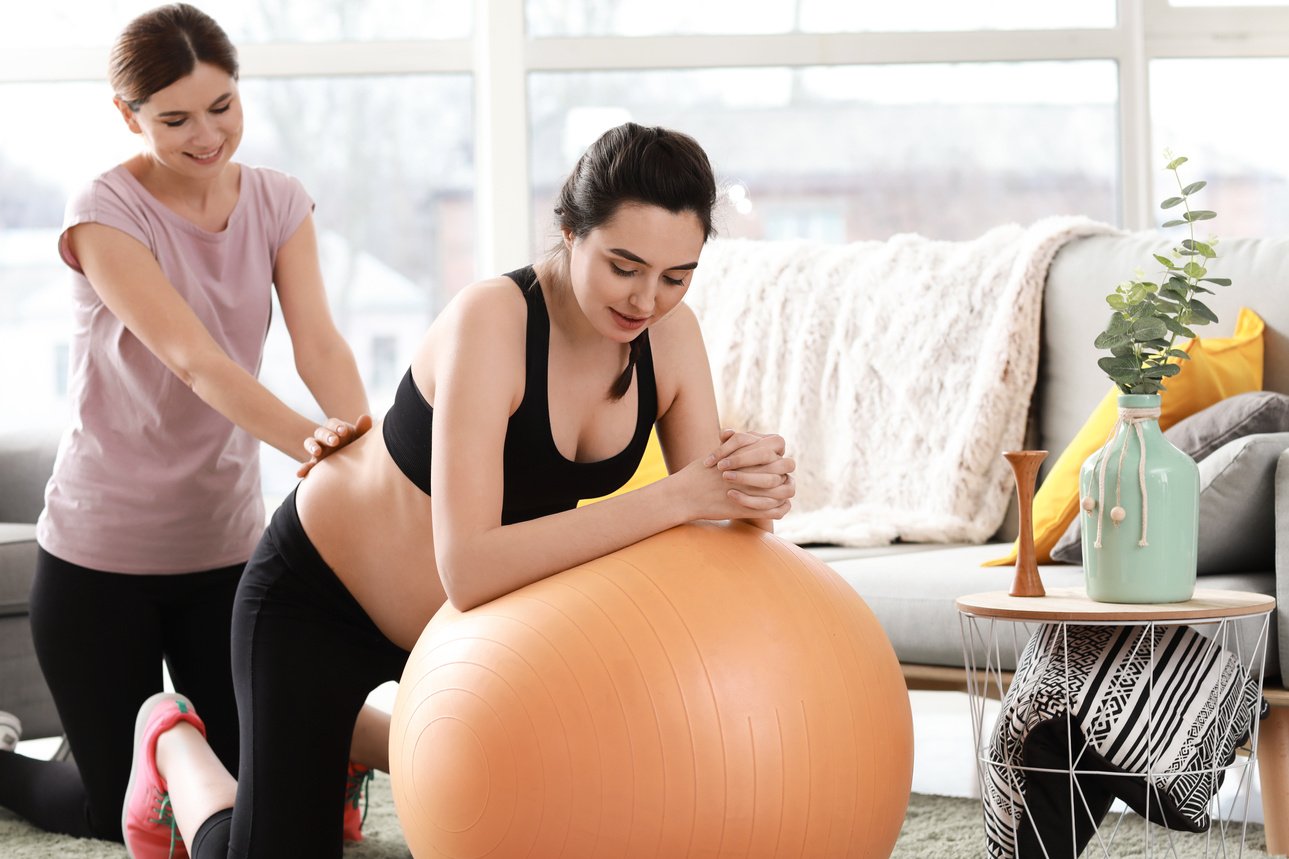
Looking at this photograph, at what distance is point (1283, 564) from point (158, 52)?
1939mm

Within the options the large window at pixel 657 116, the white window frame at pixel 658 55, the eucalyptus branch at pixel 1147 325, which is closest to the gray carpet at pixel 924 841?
the eucalyptus branch at pixel 1147 325

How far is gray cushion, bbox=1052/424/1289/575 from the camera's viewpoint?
2.21m

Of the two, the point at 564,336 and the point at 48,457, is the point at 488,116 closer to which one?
the point at 48,457

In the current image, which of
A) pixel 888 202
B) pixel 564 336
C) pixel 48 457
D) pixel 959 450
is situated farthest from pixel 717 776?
pixel 888 202

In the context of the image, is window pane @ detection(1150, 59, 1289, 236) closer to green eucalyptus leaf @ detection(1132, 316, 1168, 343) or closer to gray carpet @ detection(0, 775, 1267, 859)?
gray carpet @ detection(0, 775, 1267, 859)

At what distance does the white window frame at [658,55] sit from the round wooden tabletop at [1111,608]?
117 inches

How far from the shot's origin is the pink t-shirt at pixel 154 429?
2.25 meters

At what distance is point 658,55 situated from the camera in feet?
15.1

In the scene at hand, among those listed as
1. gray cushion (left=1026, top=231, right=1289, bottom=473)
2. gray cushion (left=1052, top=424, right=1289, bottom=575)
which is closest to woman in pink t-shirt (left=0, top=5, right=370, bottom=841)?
gray cushion (left=1052, top=424, right=1289, bottom=575)

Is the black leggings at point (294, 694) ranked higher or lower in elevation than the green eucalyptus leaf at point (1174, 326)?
lower

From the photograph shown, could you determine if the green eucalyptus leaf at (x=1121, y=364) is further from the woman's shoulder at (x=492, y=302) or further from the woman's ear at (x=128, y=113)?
the woman's ear at (x=128, y=113)

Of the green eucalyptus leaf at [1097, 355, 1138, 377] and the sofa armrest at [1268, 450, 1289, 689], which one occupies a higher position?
the green eucalyptus leaf at [1097, 355, 1138, 377]

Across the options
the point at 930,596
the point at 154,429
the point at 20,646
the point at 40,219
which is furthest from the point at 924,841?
the point at 40,219

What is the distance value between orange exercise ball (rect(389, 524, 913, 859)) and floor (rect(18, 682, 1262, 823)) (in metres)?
0.79
